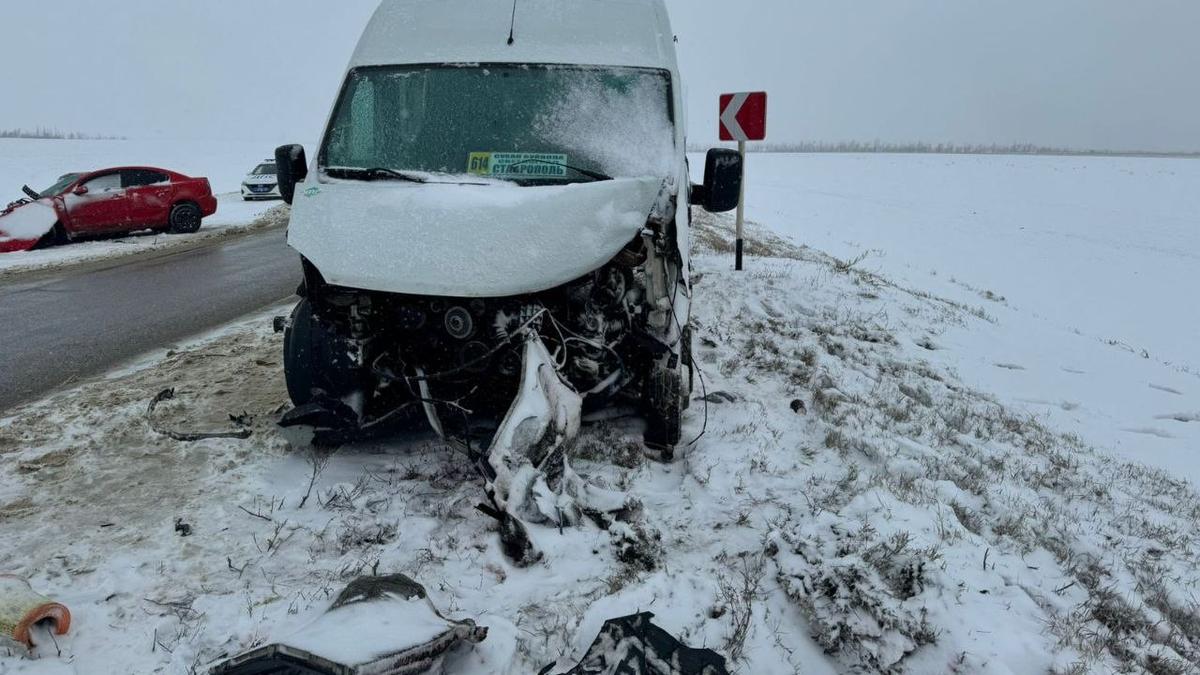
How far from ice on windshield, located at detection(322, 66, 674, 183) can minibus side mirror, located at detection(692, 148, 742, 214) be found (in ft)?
1.46

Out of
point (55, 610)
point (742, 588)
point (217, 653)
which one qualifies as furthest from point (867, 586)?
point (55, 610)

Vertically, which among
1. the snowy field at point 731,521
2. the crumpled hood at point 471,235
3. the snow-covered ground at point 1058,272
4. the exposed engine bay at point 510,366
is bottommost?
the snow-covered ground at point 1058,272

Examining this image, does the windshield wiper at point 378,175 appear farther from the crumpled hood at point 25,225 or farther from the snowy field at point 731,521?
the crumpled hood at point 25,225

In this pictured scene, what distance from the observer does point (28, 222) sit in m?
13.3

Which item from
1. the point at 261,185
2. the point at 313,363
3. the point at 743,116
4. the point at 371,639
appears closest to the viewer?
the point at 371,639

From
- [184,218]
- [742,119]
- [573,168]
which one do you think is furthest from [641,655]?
[184,218]

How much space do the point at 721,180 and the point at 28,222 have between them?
568 inches

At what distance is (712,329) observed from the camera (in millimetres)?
6941

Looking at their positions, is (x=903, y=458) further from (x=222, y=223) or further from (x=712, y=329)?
(x=222, y=223)

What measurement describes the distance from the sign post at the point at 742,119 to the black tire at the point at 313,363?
6.63 m

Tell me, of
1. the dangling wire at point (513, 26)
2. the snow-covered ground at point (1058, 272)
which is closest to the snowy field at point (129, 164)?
the dangling wire at point (513, 26)

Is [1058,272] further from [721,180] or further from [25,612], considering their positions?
[25,612]

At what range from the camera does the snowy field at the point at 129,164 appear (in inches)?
500

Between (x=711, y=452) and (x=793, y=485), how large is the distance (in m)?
0.54
